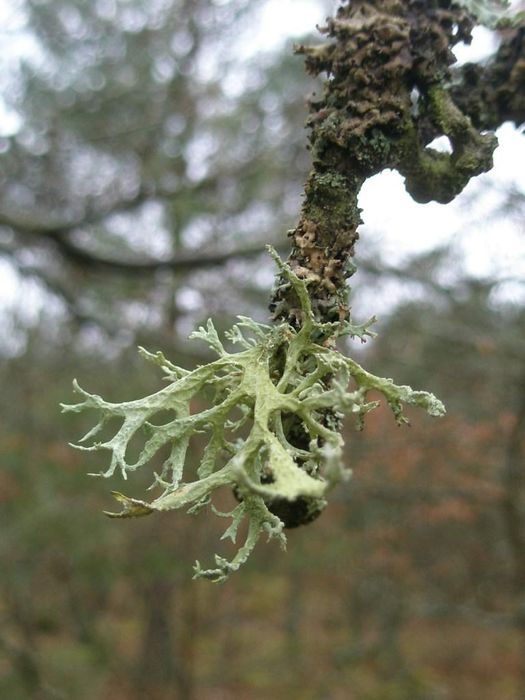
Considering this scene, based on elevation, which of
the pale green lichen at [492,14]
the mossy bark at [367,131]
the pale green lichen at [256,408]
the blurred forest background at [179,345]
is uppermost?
the blurred forest background at [179,345]

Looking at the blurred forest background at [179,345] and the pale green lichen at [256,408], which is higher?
the blurred forest background at [179,345]

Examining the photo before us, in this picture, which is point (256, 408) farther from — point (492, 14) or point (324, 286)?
point (492, 14)

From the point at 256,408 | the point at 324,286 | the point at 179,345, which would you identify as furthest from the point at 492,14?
the point at 179,345

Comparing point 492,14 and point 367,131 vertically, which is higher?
point 492,14

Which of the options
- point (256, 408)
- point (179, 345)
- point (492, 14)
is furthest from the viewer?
point (179, 345)

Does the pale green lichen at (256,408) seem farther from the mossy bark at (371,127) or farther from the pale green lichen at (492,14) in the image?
the pale green lichen at (492,14)

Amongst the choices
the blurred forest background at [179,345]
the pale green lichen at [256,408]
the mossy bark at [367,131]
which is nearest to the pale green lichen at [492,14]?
the mossy bark at [367,131]
